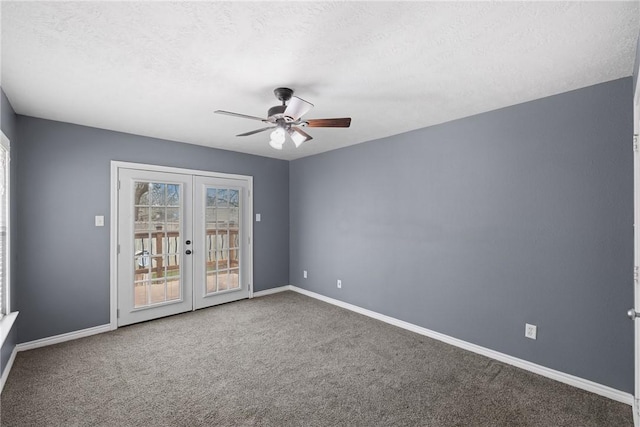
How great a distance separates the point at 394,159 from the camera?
3959 mm

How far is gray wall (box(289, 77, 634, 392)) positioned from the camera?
239 centimetres

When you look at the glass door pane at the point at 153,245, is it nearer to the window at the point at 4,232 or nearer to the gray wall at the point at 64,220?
the gray wall at the point at 64,220

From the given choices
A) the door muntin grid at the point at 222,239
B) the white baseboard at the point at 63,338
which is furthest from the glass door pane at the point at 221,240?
the white baseboard at the point at 63,338

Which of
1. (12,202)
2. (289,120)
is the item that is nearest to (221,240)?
(12,202)

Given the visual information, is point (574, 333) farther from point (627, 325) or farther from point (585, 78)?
point (585, 78)

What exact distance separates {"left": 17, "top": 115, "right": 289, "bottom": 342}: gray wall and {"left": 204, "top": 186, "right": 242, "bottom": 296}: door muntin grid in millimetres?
959

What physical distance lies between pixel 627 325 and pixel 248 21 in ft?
10.9

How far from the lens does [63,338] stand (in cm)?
340

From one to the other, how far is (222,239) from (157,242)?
3.07 ft

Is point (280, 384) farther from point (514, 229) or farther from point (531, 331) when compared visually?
point (514, 229)

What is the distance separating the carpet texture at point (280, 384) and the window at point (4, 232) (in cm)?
66

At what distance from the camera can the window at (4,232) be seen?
2664mm

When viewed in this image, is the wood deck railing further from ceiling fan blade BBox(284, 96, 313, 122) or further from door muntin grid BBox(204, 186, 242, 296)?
ceiling fan blade BBox(284, 96, 313, 122)

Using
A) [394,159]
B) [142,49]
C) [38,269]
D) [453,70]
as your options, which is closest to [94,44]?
[142,49]
